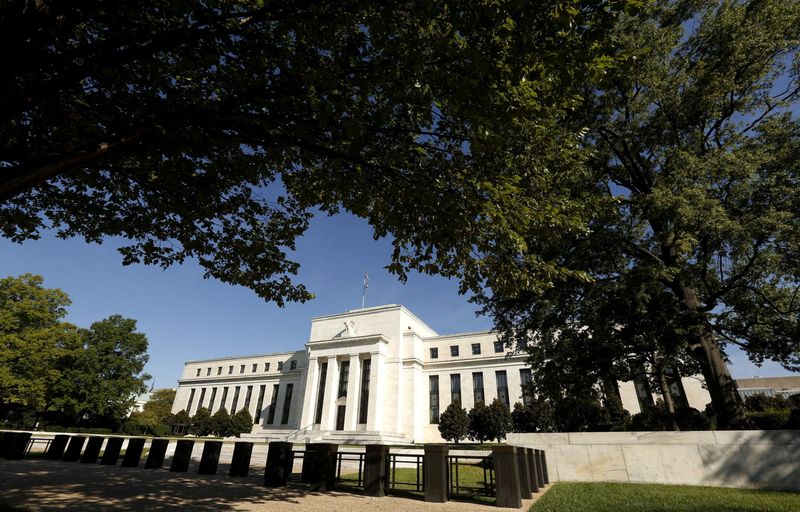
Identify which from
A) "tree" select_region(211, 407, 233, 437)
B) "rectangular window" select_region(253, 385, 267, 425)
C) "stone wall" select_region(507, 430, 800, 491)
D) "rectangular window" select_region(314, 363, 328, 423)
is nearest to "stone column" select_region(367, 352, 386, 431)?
"rectangular window" select_region(314, 363, 328, 423)

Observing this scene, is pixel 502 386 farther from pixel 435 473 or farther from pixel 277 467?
pixel 277 467

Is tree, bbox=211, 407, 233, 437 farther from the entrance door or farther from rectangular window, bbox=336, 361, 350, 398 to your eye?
rectangular window, bbox=336, 361, 350, 398

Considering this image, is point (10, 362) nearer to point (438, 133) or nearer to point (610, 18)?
point (438, 133)

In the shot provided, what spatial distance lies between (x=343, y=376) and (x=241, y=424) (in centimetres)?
1604

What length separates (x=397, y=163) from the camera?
640 cm

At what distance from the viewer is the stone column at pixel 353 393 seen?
41975 mm

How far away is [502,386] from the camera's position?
43.2m

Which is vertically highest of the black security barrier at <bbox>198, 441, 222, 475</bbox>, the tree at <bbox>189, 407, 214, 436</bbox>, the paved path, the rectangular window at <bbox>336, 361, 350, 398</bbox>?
the rectangular window at <bbox>336, 361, 350, 398</bbox>

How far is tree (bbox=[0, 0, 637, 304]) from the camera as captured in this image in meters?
4.75

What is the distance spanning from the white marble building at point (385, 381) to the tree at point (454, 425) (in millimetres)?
6080

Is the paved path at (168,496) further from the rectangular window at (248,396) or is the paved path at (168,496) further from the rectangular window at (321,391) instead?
the rectangular window at (248,396)

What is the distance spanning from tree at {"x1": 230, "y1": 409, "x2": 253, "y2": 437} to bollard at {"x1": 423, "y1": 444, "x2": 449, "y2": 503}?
49.2 meters

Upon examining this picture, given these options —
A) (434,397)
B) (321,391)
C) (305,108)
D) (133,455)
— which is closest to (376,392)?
(321,391)

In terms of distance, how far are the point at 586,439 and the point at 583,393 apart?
1837mm
